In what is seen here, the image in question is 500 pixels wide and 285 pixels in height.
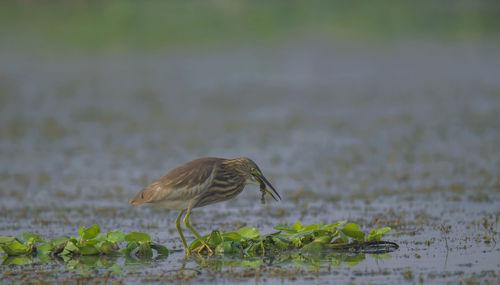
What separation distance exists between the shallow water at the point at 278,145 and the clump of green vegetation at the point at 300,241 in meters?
0.24

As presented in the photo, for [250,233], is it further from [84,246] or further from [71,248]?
[71,248]

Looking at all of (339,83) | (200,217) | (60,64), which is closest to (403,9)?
(339,83)

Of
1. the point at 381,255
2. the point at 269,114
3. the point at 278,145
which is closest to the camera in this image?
the point at 381,255

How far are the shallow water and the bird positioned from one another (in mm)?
552

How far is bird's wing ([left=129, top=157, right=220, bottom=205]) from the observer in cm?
768

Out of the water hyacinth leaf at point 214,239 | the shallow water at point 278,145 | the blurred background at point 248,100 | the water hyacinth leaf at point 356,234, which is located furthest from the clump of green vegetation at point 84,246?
the water hyacinth leaf at point 356,234

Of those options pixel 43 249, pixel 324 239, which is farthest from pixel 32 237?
pixel 324 239

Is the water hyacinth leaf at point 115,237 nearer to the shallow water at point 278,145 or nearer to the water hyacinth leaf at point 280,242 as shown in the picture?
the shallow water at point 278,145

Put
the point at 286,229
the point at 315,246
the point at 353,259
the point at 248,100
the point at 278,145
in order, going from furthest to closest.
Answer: the point at 248,100 < the point at 278,145 < the point at 286,229 < the point at 315,246 < the point at 353,259

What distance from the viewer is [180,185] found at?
769 cm

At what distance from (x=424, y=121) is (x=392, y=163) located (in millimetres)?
3406

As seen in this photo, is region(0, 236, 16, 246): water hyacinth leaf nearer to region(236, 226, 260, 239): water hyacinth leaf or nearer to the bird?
the bird

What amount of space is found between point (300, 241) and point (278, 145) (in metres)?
6.15

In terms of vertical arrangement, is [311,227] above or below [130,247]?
above
